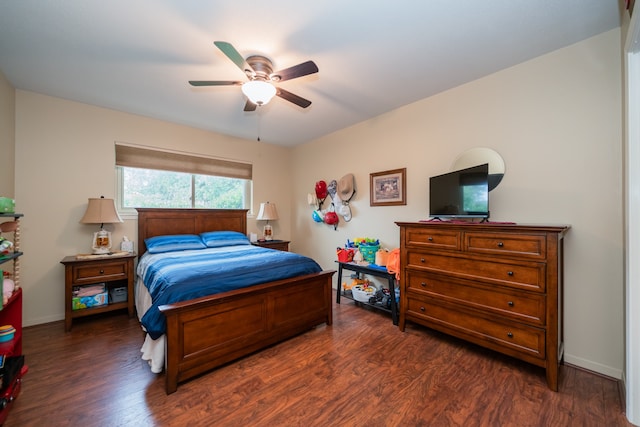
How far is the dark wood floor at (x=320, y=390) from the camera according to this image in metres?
1.54

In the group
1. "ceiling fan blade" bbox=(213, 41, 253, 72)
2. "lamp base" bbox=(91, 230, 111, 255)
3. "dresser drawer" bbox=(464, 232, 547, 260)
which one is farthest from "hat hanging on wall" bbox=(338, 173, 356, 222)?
"lamp base" bbox=(91, 230, 111, 255)

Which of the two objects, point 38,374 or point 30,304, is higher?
point 30,304

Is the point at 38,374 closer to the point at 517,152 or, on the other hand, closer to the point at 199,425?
the point at 199,425

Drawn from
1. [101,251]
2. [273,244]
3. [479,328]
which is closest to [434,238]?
[479,328]

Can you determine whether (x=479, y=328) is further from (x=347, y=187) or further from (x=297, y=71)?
(x=297, y=71)

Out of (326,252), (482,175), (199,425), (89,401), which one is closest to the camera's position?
(199,425)

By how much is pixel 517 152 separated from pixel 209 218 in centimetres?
395

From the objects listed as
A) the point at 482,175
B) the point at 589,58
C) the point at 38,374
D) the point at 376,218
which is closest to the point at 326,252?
the point at 376,218

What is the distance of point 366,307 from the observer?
3354 mm

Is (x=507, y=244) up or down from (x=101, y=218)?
down

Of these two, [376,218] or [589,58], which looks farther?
[376,218]

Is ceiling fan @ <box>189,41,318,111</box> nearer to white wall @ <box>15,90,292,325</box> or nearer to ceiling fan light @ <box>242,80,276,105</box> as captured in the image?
ceiling fan light @ <box>242,80,276,105</box>

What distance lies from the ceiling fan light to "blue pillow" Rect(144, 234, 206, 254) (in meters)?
2.20

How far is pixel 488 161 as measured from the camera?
248cm
